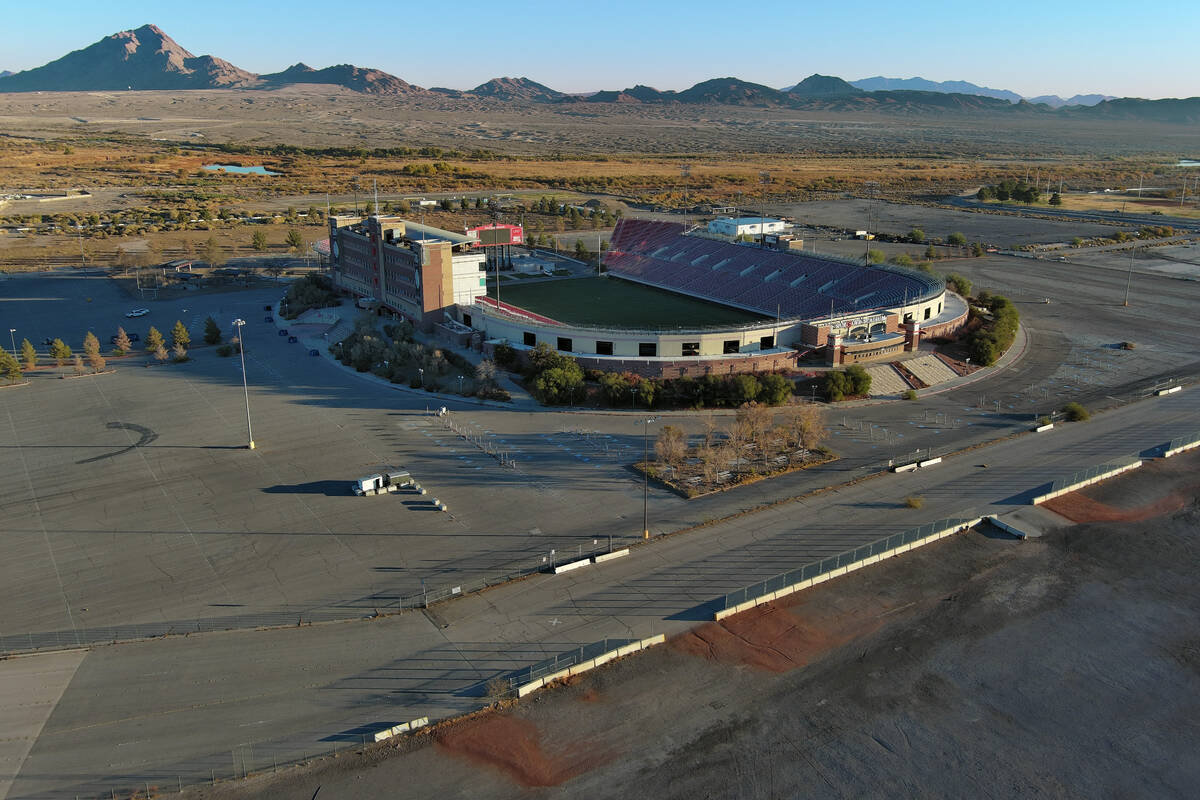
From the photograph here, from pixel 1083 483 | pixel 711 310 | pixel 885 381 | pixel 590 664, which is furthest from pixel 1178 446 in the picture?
pixel 711 310

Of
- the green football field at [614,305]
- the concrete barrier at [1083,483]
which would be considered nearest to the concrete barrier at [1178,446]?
the concrete barrier at [1083,483]

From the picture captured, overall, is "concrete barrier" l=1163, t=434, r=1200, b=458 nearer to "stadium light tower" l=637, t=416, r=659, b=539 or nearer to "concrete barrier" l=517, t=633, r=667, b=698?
"stadium light tower" l=637, t=416, r=659, b=539

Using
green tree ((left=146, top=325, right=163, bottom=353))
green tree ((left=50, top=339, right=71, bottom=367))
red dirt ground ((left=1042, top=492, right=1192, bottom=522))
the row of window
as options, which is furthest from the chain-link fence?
green tree ((left=50, top=339, right=71, bottom=367))

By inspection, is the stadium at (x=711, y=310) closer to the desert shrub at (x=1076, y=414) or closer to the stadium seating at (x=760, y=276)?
the stadium seating at (x=760, y=276)

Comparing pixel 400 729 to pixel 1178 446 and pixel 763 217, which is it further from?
pixel 763 217

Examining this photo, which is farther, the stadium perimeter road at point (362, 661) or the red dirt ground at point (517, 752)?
the stadium perimeter road at point (362, 661)

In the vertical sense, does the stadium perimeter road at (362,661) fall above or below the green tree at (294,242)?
below
